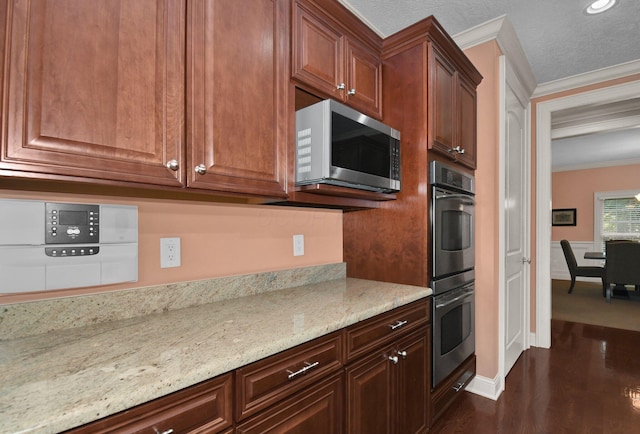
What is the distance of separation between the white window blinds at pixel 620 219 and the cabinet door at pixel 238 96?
8.46m

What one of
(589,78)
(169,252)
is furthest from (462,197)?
(589,78)

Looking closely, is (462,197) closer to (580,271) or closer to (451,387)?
(451,387)

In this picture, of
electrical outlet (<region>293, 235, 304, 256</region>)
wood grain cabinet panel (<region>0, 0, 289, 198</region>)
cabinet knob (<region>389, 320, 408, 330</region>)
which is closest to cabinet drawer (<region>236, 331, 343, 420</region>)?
cabinet knob (<region>389, 320, 408, 330</region>)

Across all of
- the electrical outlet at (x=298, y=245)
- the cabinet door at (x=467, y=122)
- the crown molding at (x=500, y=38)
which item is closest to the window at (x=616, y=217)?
the crown molding at (x=500, y=38)

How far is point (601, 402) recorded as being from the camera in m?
2.25

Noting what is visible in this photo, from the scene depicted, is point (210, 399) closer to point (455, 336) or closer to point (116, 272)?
point (116, 272)

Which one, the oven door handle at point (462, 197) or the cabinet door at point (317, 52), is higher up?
the cabinet door at point (317, 52)

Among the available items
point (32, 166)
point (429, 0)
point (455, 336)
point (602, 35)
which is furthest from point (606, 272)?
point (32, 166)

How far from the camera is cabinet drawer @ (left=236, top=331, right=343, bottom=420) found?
90 centimetres

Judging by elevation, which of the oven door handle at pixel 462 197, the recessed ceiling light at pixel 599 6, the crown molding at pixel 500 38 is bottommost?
the oven door handle at pixel 462 197

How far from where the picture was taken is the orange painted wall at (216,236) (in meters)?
1.27

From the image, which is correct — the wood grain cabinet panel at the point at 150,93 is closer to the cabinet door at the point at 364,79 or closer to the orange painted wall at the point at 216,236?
the orange painted wall at the point at 216,236

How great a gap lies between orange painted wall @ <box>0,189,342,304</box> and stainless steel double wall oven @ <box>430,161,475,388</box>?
2.26ft

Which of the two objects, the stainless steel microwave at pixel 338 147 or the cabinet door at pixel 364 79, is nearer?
the stainless steel microwave at pixel 338 147
